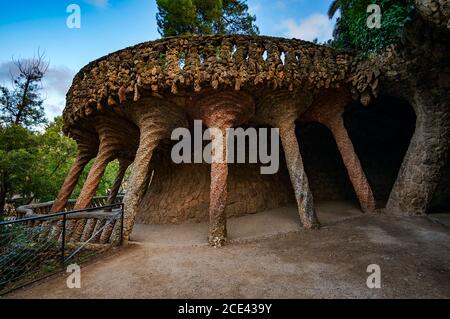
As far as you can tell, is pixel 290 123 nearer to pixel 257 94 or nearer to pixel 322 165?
pixel 257 94

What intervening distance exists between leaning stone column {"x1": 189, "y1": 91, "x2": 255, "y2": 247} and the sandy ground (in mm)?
791

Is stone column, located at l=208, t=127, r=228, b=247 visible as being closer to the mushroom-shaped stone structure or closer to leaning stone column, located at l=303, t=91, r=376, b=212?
the mushroom-shaped stone structure

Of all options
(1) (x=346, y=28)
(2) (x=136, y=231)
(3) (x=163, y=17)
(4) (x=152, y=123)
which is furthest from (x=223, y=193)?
(3) (x=163, y=17)

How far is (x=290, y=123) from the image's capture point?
7344mm

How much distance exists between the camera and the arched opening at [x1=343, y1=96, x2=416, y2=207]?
10281 millimetres

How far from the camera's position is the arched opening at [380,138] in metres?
10.3

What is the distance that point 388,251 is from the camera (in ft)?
14.8

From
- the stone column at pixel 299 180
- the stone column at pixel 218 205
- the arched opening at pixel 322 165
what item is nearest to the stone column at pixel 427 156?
the stone column at pixel 299 180

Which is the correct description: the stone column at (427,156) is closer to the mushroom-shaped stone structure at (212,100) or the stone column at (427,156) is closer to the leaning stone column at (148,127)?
the mushroom-shaped stone structure at (212,100)

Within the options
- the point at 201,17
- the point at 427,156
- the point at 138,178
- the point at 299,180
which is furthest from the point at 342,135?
the point at 201,17

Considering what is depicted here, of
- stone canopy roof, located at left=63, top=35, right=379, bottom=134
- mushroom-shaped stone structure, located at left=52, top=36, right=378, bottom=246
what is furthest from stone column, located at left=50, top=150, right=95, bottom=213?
stone canopy roof, located at left=63, top=35, right=379, bottom=134
